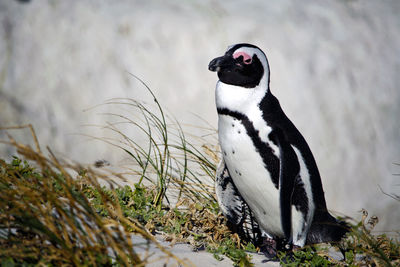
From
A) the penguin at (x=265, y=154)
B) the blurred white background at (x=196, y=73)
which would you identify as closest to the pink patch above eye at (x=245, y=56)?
the penguin at (x=265, y=154)

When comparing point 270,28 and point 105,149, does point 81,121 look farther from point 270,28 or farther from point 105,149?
point 270,28

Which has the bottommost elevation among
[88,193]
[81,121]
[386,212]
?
[386,212]

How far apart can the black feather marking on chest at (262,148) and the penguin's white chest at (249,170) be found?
0.01 metres

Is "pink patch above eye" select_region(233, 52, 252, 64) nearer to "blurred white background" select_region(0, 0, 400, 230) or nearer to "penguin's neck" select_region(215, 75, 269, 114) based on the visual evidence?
"penguin's neck" select_region(215, 75, 269, 114)

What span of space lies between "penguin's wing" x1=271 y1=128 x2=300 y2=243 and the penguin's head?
26 cm

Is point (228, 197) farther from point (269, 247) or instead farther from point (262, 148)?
point (262, 148)

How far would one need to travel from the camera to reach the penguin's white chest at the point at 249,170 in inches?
76.2

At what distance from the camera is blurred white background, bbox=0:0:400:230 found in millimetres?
3434

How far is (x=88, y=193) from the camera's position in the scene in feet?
7.70

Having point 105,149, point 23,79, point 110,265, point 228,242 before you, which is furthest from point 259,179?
point 23,79

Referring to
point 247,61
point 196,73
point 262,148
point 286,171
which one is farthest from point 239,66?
point 196,73

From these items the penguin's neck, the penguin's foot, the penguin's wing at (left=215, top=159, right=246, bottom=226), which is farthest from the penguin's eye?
the penguin's foot

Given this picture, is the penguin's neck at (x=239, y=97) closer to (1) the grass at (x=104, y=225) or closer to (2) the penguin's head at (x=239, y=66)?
(2) the penguin's head at (x=239, y=66)

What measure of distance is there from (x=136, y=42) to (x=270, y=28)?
116 centimetres
